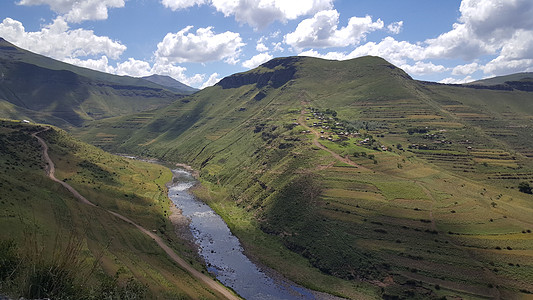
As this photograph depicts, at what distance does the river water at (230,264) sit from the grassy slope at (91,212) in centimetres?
856

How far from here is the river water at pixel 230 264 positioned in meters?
86.2

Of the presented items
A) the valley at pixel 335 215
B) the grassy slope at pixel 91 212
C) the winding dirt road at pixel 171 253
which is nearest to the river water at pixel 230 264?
the valley at pixel 335 215

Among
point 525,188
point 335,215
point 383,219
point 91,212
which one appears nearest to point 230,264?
point 335,215

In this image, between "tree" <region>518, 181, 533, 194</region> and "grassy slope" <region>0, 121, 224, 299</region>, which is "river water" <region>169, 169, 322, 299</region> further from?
"tree" <region>518, 181, 533, 194</region>

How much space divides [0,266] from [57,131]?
181 m

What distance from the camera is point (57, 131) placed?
181m

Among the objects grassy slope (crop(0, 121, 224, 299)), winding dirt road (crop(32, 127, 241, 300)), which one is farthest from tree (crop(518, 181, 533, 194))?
grassy slope (crop(0, 121, 224, 299))

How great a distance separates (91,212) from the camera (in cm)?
9744

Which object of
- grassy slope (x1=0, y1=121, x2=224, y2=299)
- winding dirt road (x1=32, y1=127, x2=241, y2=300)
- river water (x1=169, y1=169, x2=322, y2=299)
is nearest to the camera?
grassy slope (x1=0, y1=121, x2=224, y2=299)

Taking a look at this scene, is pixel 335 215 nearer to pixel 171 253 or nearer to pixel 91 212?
pixel 171 253

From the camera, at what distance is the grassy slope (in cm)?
6203

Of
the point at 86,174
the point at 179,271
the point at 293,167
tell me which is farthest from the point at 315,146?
the point at 86,174

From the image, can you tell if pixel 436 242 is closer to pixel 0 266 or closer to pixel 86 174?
pixel 0 266

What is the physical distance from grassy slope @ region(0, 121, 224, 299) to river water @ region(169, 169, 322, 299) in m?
8.56
